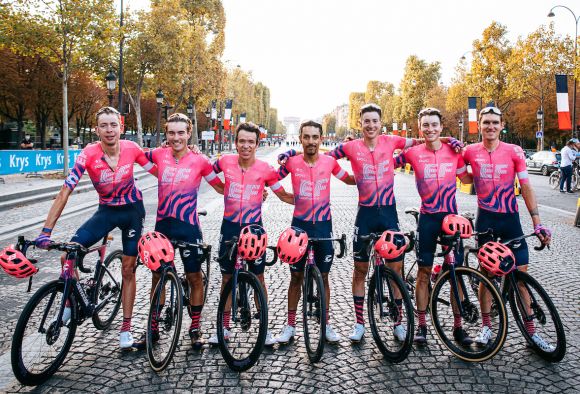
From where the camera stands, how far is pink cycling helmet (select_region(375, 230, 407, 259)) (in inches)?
157

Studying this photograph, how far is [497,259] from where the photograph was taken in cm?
394

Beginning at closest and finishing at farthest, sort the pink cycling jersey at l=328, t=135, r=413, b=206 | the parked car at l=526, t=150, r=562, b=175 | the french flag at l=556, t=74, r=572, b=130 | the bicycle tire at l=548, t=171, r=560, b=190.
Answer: the pink cycling jersey at l=328, t=135, r=413, b=206 < the french flag at l=556, t=74, r=572, b=130 < the bicycle tire at l=548, t=171, r=560, b=190 < the parked car at l=526, t=150, r=562, b=175

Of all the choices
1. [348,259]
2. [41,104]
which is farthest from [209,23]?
[348,259]

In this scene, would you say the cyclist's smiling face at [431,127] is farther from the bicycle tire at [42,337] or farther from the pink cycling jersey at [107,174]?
the bicycle tire at [42,337]

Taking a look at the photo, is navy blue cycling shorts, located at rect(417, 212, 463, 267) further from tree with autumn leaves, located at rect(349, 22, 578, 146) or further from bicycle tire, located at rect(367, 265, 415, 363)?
tree with autumn leaves, located at rect(349, 22, 578, 146)

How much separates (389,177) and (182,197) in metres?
1.83

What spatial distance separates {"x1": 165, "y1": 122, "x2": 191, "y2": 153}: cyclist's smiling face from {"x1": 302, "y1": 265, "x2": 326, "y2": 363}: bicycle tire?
1.50 meters

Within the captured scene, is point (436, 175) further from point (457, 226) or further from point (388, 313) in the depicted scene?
point (388, 313)

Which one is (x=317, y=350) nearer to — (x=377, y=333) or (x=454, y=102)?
(x=377, y=333)

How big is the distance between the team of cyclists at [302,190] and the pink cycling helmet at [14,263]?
60 cm

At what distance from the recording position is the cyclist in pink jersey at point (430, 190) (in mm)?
4449

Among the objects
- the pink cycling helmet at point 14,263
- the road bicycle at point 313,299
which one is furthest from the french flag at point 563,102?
the pink cycling helmet at point 14,263

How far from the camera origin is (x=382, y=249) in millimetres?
4008

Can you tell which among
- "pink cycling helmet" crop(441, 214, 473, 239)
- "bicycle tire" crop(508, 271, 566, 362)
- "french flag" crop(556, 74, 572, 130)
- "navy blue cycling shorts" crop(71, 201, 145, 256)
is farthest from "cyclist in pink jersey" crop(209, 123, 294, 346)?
"french flag" crop(556, 74, 572, 130)
